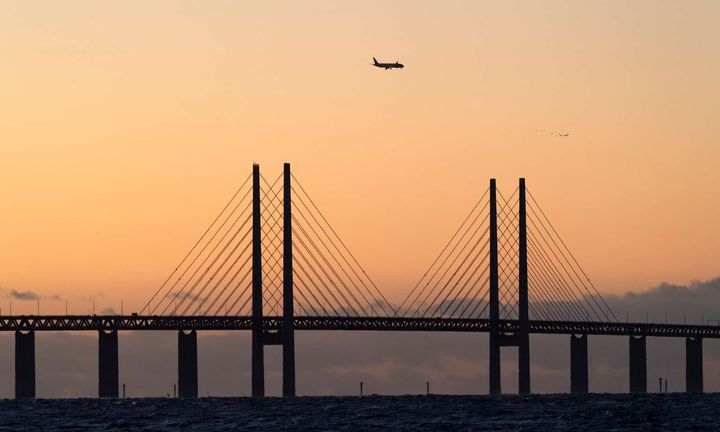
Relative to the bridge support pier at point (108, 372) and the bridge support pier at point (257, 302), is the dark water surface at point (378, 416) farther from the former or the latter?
the bridge support pier at point (108, 372)

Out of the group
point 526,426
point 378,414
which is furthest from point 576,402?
point 526,426

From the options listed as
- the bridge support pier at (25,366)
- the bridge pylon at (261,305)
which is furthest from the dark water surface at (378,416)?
the bridge support pier at (25,366)

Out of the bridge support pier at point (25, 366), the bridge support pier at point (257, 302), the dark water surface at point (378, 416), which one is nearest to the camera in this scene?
the dark water surface at point (378, 416)

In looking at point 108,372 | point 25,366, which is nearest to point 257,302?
point 108,372

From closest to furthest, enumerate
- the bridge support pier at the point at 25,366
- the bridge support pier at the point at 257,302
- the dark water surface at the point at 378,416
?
the dark water surface at the point at 378,416
the bridge support pier at the point at 257,302
the bridge support pier at the point at 25,366

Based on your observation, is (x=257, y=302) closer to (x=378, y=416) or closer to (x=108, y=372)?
(x=108, y=372)

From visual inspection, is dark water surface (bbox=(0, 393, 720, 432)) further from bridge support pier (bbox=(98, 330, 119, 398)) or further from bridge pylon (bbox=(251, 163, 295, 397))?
bridge support pier (bbox=(98, 330, 119, 398))

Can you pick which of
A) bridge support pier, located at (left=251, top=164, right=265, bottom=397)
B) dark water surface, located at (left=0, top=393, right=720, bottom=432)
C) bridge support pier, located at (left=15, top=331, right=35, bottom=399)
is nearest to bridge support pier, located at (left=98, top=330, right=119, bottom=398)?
bridge support pier, located at (left=15, top=331, right=35, bottom=399)
